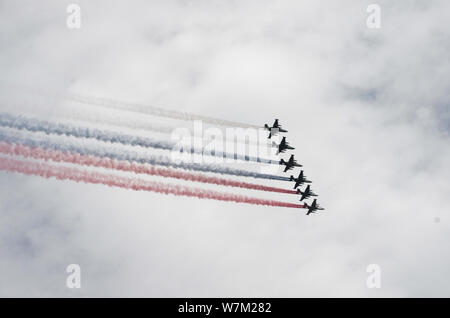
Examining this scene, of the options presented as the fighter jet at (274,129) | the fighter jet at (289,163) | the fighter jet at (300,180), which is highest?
the fighter jet at (274,129)

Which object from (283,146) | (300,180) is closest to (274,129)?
(283,146)

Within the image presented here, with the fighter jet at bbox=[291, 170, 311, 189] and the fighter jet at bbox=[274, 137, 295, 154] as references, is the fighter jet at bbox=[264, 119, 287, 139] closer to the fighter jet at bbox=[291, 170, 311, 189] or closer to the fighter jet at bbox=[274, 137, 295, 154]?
the fighter jet at bbox=[274, 137, 295, 154]

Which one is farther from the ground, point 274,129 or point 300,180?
point 274,129

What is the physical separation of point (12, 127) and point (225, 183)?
25.4m

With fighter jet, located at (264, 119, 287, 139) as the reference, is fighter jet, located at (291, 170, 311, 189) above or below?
below

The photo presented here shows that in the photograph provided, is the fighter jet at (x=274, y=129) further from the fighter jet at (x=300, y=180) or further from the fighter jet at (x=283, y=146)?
the fighter jet at (x=300, y=180)

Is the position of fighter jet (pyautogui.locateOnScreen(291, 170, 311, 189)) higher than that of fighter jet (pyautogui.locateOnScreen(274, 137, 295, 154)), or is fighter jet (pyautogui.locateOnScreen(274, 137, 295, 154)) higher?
fighter jet (pyautogui.locateOnScreen(274, 137, 295, 154))

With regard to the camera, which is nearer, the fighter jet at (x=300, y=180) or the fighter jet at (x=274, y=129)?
the fighter jet at (x=274, y=129)

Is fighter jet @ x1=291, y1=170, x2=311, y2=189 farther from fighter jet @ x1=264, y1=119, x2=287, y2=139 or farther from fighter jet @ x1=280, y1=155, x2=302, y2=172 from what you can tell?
fighter jet @ x1=264, y1=119, x2=287, y2=139

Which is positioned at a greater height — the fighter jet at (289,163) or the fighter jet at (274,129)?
the fighter jet at (274,129)

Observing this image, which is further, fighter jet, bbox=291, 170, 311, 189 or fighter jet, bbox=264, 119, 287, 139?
fighter jet, bbox=291, 170, 311, 189

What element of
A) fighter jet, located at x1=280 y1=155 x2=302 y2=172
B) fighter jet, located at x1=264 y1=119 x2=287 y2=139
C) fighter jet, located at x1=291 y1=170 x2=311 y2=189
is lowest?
fighter jet, located at x1=291 y1=170 x2=311 y2=189

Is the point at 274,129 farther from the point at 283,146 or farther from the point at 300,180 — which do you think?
the point at 300,180

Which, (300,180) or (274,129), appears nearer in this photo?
(274,129)
